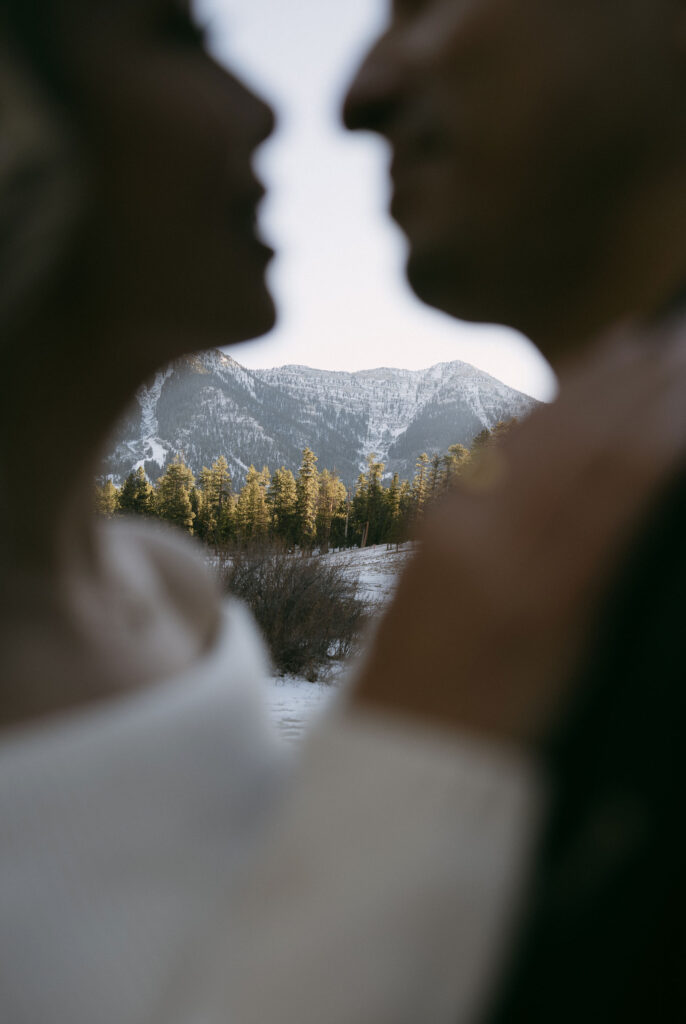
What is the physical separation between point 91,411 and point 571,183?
1.02 feet

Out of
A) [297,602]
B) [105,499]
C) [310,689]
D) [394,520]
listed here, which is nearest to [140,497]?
[394,520]

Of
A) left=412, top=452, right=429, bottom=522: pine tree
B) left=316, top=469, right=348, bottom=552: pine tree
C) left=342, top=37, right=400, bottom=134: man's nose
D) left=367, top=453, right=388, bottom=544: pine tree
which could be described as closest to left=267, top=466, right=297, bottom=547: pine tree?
left=316, top=469, right=348, bottom=552: pine tree

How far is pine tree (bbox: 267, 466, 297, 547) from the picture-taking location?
43.4ft

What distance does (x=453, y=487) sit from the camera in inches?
7.3

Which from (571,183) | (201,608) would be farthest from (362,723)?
(201,608)

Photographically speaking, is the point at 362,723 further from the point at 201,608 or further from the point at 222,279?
the point at 201,608

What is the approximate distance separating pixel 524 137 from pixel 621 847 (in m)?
0.28

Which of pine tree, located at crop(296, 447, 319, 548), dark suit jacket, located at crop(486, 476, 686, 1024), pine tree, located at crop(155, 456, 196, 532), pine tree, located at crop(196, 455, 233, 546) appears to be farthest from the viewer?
pine tree, located at crop(296, 447, 319, 548)

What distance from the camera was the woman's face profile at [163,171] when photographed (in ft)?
1.18

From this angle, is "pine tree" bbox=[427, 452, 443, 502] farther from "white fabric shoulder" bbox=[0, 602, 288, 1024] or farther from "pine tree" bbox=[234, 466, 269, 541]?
"pine tree" bbox=[234, 466, 269, 541]

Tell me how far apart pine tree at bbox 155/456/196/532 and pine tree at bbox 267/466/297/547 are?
163cm

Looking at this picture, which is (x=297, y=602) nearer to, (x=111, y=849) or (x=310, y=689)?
(x=310, y=689)

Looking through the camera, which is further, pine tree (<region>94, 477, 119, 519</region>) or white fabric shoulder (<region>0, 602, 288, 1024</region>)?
pine tree (<region>94, 477, 119, 519</region>)

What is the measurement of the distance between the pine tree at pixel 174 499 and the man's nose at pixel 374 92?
35.5ft
